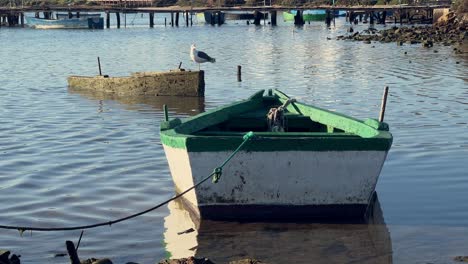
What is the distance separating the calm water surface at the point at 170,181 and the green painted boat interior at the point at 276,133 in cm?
119

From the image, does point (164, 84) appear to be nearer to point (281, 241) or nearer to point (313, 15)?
point (281, 241)

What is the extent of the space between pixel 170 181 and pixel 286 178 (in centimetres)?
369

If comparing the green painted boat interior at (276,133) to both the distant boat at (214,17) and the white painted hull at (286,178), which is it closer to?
the white painted hull at (286,178)

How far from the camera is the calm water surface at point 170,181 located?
1005cm

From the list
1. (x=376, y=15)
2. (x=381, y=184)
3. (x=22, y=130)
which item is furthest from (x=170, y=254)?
(x=376, y=15)

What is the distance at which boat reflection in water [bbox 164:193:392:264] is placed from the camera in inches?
380

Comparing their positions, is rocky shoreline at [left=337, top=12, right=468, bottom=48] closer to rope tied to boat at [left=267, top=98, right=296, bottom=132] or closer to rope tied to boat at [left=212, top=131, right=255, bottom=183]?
rope tied to boat at [left=267, top=98, right=296, bottom=132]

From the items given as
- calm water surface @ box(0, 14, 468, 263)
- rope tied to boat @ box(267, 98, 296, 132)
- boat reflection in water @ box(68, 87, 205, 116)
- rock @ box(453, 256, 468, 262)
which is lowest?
boat reflection in water @ box(68, 87, 205, 116)

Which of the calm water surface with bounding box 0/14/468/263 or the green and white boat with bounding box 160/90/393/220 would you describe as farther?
the green and white boat with bounding box 160/90/393/220

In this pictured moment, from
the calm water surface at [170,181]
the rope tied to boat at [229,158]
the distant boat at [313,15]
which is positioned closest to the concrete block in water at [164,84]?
the calm water surface at [170,181]

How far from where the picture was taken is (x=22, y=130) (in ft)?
64.7

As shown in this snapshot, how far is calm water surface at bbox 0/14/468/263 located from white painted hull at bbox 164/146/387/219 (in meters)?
0.35

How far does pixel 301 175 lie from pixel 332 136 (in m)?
0.80

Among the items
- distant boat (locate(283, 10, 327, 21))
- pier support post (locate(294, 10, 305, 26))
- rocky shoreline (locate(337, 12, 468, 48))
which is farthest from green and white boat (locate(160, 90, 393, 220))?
distant boat (locate(283, 10, 327, 21))
